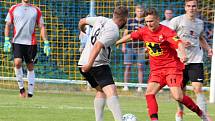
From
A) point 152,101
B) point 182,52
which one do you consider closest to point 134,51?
point 152,101

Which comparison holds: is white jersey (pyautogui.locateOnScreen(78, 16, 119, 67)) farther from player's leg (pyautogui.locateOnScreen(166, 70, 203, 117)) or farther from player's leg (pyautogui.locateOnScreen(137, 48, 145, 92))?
player's leg (pyautogui.locateOnScreen(137, 48, 145, 92))

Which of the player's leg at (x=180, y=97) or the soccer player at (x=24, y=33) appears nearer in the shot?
the player's leg at (x=180, y=97)

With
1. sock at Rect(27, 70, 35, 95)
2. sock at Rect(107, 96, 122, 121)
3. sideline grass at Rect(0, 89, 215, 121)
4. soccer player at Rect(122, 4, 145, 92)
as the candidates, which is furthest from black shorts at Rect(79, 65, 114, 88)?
soccer player at Rect(122, 4, 145, 92)

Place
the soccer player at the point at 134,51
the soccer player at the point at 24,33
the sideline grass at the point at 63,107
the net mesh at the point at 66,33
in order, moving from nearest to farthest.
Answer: the sideline grass at the point at 63,107, the soccer player at the point at 24,33, the soccer player at the point at 134,51, the net mesh at the point at 66,33

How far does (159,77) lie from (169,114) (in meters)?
2.29

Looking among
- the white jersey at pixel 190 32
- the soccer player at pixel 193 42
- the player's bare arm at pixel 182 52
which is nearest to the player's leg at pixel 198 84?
the soccer player at pixel 193 42

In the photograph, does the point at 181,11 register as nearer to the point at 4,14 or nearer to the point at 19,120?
the point at 4,14

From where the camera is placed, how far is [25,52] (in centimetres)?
1681

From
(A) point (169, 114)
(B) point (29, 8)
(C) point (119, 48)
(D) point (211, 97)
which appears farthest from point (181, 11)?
(A) point (169, 114)

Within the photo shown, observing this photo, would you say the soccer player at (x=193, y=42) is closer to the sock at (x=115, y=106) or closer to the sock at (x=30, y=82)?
the sock at (x=115, y=106)

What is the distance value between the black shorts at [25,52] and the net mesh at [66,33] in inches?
134

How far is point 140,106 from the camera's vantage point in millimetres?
15648

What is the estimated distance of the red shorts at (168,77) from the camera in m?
11.7

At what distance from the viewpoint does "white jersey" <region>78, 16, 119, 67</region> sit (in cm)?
1066
